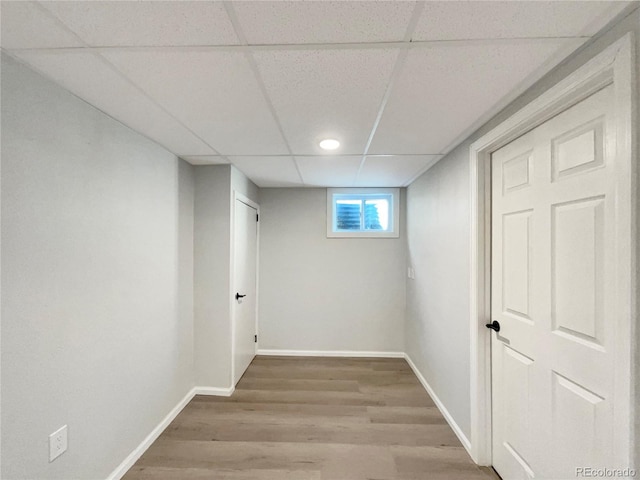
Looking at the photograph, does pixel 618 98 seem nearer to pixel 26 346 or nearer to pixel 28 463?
pixel 26 346

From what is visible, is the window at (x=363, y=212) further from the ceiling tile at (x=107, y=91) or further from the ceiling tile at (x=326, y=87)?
the ceiling tile at (x=107, y=91)

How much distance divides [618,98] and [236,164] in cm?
262

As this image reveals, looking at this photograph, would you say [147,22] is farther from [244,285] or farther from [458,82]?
[244,285]

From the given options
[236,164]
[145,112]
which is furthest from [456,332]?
[145,112]

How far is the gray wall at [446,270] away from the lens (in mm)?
2079

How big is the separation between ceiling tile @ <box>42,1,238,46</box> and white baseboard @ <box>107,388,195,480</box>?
238cm

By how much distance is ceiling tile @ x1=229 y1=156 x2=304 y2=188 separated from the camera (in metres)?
2.65

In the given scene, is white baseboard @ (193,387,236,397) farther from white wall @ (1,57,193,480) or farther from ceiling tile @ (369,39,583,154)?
ceiling tile @ (369,39,583,154)

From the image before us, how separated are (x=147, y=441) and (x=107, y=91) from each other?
2356 millimetres

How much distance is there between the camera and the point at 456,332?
225 cm

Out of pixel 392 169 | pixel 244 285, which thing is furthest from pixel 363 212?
pixel 244 285

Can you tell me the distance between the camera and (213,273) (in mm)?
2834

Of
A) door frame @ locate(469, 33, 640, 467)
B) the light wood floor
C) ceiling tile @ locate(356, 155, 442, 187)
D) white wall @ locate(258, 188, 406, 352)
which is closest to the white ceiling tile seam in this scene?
ceiling tile @ locate(356, 155, 442, 187)

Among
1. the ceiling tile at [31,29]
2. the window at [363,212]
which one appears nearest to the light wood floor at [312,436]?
the window at [363,212]
